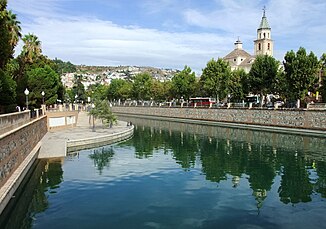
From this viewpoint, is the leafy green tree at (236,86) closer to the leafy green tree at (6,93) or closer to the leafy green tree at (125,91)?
the leafy green tree at (6,93)

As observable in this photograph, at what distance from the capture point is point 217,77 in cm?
6162

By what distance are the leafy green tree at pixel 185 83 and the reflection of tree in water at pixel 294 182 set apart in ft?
158

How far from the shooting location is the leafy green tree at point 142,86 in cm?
9146

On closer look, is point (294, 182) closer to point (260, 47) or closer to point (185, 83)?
point (185, 83)

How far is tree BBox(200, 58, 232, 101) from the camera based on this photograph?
201ft

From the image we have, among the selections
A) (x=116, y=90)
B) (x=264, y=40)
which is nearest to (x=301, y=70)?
(x=264, y=40)

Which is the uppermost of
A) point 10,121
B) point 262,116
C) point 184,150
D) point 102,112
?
point 10,121

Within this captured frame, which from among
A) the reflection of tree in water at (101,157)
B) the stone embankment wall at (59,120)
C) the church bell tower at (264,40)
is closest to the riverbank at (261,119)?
the stone embankment wall at (59,120)

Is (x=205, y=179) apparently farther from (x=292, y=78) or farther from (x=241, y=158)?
(x=292, y=78)

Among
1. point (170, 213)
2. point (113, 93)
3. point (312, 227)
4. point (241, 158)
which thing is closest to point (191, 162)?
point (241, 158)

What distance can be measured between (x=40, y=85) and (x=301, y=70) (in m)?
34.0

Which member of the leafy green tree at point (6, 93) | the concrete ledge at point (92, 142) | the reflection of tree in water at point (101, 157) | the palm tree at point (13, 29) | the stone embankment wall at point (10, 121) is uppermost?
the palm tree at point (13, 29)

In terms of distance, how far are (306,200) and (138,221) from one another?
7923mm

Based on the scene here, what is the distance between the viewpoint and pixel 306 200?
582 inches
